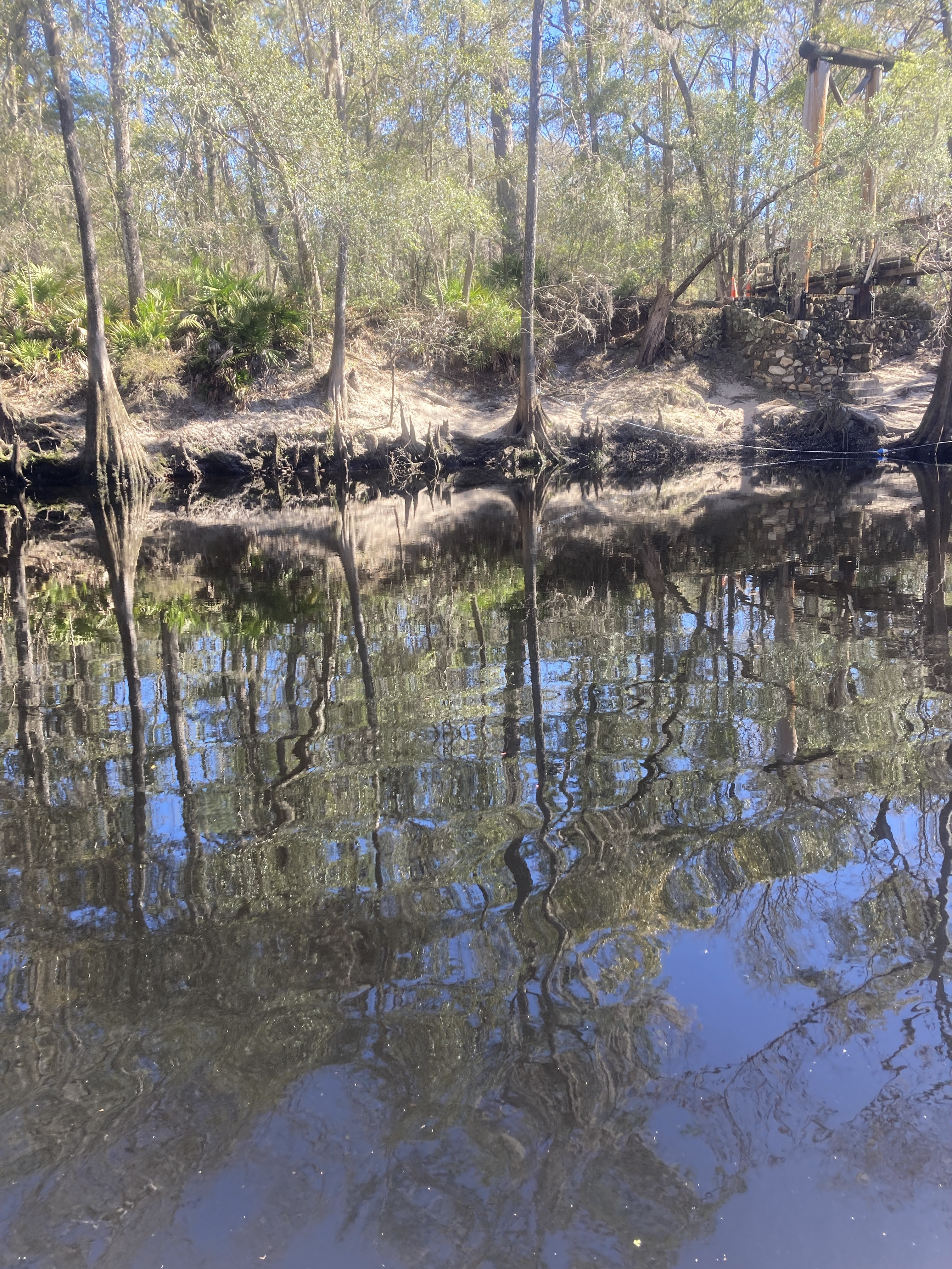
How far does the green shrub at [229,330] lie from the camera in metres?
23.4

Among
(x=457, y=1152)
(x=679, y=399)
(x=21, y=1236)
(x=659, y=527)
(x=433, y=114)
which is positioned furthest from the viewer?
(x=679, y=399)

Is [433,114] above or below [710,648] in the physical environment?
above

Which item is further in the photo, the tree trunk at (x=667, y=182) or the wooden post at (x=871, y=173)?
the tree trunk at (x=667, y=182)

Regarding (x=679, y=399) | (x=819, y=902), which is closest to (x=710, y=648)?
(x=819, y=902)

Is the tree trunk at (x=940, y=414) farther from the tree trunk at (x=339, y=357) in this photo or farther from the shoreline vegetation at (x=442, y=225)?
the tree trunk at (x=339, y=357)

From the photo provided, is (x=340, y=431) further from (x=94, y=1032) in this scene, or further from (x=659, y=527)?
(x=94, y=1032)

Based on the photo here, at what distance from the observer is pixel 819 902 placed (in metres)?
3.71

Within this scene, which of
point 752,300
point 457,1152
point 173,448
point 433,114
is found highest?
point 433,114

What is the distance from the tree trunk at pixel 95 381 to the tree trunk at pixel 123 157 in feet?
3.92

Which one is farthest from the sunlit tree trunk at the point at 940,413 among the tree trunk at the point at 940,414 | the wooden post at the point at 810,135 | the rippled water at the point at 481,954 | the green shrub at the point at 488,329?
the rippled water at the point at 481,954

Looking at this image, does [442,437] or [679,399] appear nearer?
[442,437]

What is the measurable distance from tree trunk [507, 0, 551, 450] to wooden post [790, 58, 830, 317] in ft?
23.2

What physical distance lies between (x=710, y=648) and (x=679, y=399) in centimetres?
2087

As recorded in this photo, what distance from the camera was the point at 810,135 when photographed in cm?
2311
